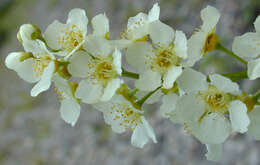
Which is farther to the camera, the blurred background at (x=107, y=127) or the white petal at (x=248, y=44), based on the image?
the blurred background at (x=107, y=127)

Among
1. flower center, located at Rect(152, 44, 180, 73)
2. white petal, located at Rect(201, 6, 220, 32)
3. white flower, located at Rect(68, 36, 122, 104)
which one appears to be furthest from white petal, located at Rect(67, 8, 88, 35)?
white petal, located at Rect(201, 6, 220, 32)

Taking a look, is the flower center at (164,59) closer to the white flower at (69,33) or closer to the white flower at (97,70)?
the white flower at (97,70)

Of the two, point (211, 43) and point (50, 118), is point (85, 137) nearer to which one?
point (50, 118)

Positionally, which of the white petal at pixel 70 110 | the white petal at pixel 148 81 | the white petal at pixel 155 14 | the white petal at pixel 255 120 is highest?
the white petal at pixel 155 14

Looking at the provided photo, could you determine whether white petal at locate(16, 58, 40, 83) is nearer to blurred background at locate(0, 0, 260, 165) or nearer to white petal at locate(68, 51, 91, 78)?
white petal at locate(68, 51, 91, 78)

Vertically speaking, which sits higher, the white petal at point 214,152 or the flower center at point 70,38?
the flower center at point 70,38

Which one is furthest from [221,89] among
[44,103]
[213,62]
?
[44,103]

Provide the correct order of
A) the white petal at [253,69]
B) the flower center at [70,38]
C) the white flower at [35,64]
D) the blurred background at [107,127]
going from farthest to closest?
the blurred background at [107,127] < the flower center at [70,38] < the white flower at [35,64] < the white petal at [253,69]

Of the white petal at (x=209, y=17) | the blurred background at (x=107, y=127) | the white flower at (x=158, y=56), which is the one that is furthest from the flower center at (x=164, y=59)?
the blurred background at (x=107, y=127)
